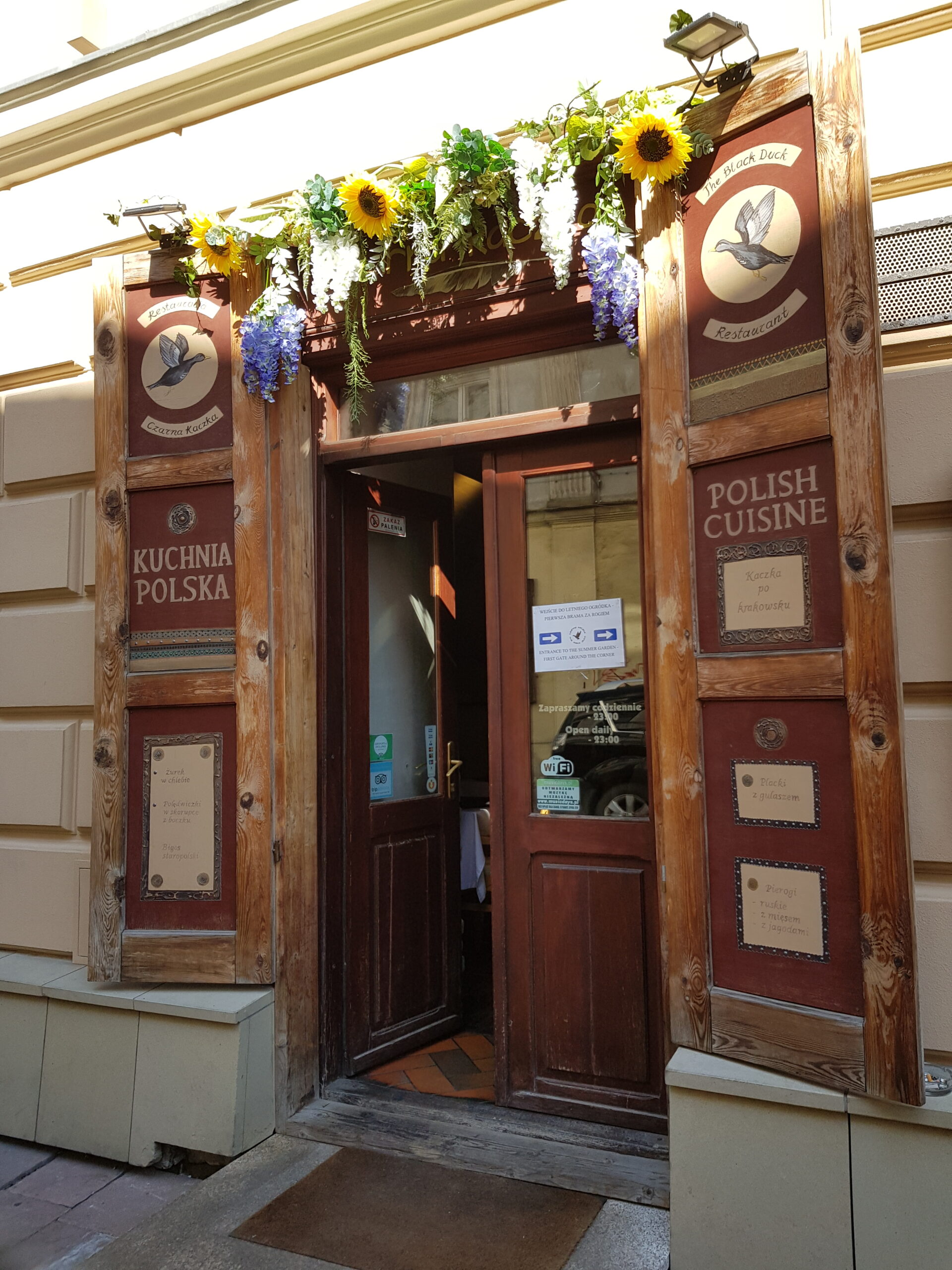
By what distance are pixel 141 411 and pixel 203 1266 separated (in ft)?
10.1

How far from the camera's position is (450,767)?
4645 millimetres

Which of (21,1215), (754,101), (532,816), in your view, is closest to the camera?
(754,101)

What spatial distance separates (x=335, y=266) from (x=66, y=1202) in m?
3.55

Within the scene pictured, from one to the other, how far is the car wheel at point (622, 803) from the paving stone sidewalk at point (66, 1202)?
6.52 ft

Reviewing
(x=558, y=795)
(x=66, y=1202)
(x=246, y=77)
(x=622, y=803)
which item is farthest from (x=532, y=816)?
(x=246, y=77)

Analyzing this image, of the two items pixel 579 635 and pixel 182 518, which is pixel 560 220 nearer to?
pixel 579 635

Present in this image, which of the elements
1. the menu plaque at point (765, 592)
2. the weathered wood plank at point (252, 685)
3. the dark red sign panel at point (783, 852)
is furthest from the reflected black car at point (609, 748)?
the weathered wood plank at point (252, 685)

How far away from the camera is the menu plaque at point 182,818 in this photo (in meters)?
3.77

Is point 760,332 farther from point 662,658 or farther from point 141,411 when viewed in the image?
point 141,411

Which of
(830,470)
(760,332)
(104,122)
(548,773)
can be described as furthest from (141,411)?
(830,470)

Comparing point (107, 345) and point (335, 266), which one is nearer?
point (335, 266)

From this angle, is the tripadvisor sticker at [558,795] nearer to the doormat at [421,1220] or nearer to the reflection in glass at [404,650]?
the reflection in glass at [404,650]

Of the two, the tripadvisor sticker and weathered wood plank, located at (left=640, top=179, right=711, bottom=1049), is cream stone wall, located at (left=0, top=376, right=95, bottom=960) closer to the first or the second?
the tripadvisor sticker

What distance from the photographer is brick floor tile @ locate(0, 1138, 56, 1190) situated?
366 centimetres
